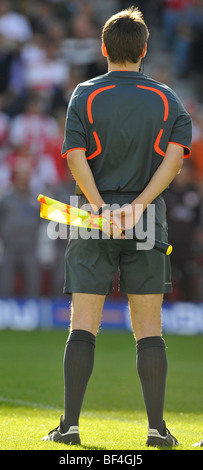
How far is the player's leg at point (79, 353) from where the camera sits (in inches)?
160

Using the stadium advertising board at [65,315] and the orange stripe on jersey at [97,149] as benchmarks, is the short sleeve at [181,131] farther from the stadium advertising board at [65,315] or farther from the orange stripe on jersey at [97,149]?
the stadium advertising board at [65,315]

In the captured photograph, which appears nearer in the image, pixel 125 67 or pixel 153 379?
pixel 153 379

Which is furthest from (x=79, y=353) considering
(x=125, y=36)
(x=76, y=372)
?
(x=125, y=36)

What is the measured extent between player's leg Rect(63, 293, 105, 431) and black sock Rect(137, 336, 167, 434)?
0.26m

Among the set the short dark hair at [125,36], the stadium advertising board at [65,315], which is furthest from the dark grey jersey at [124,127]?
the stadium advertising board at [65,315]

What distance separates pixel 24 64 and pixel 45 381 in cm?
859

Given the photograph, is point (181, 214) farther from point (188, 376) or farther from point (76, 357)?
point (76, 357)

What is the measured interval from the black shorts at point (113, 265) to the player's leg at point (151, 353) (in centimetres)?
7

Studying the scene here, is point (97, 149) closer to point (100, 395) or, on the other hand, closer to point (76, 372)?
point (76, 372)

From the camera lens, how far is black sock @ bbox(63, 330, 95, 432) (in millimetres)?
4066

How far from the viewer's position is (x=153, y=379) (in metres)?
4.11

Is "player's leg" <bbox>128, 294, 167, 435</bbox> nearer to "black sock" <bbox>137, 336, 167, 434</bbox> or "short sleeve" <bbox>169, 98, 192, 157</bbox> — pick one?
"black sock" <bbox>137, 336, 167, 434</bbox>

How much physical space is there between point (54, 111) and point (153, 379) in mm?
10079

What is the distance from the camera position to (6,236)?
11.8 m
